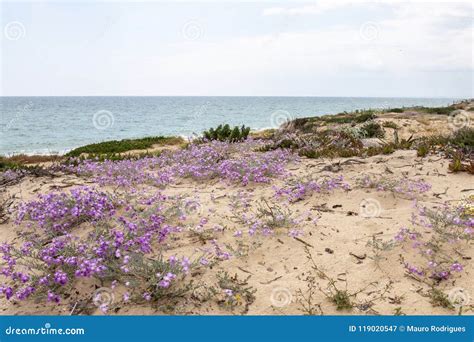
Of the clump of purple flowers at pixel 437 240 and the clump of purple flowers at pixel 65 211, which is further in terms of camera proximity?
the clump of purple flowers at pixel 65 211

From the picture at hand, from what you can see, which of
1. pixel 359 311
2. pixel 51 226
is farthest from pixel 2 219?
pixel 359 311

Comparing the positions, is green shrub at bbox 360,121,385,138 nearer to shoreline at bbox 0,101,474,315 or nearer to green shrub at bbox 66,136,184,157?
shoreline at bbox 0,101,474,315

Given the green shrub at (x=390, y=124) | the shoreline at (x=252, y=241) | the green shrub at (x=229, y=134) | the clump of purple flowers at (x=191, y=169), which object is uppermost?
the green shrub at (x=390, y=124)

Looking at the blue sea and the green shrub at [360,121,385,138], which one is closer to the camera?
the green shrub at [360,121,385,138]

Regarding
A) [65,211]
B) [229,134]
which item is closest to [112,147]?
[229,134]

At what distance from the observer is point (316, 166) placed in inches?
322

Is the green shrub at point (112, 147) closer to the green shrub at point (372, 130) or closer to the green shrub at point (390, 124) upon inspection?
the green shrub at point (372, 130)

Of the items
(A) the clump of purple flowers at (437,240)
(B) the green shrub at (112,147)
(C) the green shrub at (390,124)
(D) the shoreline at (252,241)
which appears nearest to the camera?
(D) the shoreline at (252,241)

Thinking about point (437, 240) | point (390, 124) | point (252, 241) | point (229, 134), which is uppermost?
point (390, 124)

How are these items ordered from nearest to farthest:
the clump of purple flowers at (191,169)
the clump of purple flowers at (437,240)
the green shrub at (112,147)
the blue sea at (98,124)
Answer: the clump of purple flowers at (437,240), the clump of purple flowers at (191,169), the green shrub at (112,147), the blue sea at (98,124)

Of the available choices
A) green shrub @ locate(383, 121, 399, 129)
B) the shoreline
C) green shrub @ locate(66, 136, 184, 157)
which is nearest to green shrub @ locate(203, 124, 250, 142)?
the shoreline

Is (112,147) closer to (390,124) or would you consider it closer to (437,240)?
(390,124)

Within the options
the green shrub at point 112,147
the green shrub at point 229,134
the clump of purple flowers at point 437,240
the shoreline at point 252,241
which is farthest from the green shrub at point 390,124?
the green shrub at point 112,147

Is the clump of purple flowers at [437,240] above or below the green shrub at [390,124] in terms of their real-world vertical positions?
below
